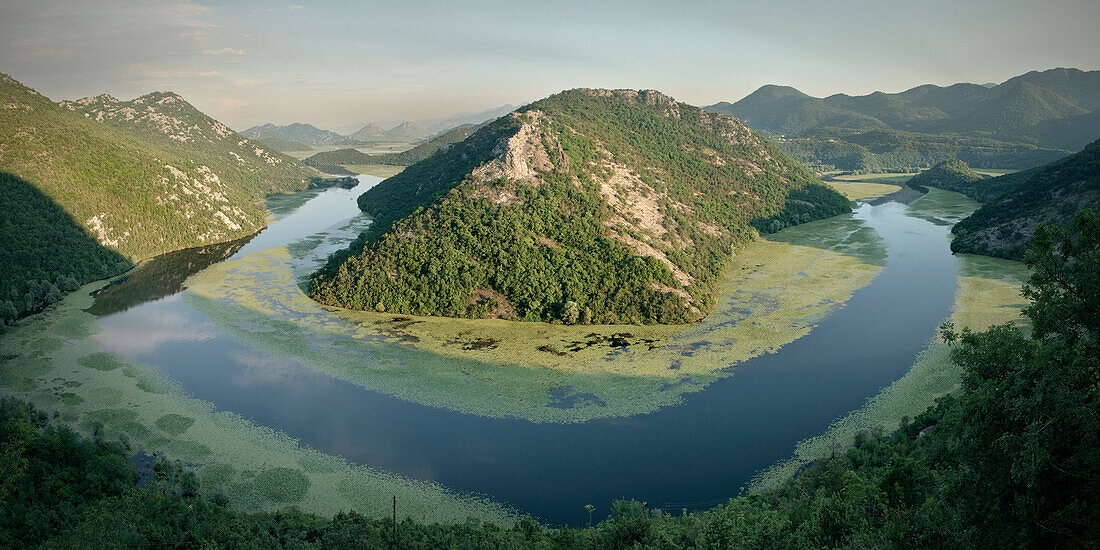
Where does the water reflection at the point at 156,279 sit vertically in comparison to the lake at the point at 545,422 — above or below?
above

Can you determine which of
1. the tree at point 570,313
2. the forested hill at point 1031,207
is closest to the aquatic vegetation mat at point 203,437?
the tree at point 570,313

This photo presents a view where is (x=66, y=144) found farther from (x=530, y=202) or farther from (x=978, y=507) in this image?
(x=978, y=507)

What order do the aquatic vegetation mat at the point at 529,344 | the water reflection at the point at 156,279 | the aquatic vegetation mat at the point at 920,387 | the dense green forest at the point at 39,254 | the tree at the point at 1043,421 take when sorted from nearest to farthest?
the tree at the point at 1043,421, the aquatic vegetation mat at the point at 920,387, the aquatic vegetation mat at the point at 529,344, the dense green forest at the point at 39,254, the water reflection at the point at 156,279

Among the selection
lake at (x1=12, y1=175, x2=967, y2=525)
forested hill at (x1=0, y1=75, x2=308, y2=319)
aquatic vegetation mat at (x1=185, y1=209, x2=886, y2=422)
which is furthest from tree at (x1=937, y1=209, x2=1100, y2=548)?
forested hill at (x1=0, y1=75, x2=308, y2=319)

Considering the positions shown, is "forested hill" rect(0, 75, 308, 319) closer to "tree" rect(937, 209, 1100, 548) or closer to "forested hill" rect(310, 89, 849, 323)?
"forested hill" rect(310, 89, 849, 323)

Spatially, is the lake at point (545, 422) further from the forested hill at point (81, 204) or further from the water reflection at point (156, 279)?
the forested hill at point (81, 204)

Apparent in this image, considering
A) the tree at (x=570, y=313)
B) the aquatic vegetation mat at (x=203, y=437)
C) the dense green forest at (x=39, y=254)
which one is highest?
the dense green forest at (x=39, y=254)

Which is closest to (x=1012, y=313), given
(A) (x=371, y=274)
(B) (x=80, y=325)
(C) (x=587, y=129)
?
(C) (x=587, y=129)
